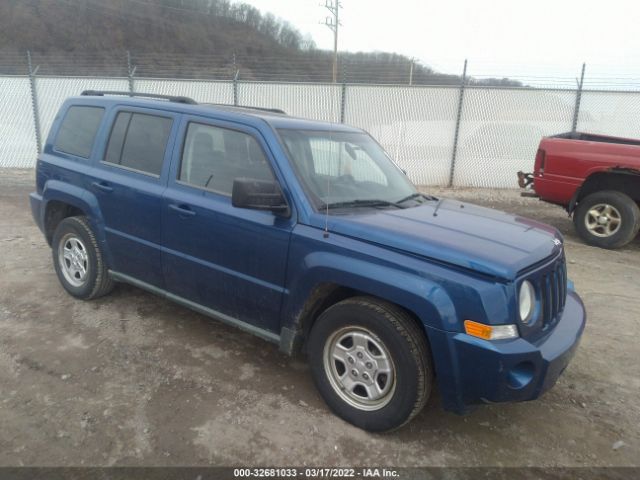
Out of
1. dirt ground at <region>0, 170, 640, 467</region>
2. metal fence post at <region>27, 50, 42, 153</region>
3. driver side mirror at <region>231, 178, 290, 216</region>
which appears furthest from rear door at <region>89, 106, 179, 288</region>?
metal fence post at <region>27, 50, 42, 153</region>

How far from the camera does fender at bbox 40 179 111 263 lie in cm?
423

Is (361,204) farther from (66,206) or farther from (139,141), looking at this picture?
(66,206)

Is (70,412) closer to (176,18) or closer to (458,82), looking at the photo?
(458,82)

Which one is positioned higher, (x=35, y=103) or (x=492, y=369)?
(x=35, y=103)

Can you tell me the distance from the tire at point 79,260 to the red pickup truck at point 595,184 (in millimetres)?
6442

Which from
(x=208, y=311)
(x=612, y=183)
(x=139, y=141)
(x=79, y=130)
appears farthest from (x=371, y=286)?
(x=612, y=183)

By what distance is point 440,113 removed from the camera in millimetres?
12148

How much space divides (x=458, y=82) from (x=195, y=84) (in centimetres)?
660

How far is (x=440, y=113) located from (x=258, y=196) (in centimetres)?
1021

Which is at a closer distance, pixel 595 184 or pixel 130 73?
pixel 595 184

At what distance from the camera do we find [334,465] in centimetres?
270

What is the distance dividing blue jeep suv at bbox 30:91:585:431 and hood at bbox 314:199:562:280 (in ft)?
0.04

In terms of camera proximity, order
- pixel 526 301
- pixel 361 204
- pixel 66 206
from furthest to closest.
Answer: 1. pixel 66 206
2. pixel 361 204
3. pixel 526 301

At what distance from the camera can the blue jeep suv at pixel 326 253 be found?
2.59 meters
